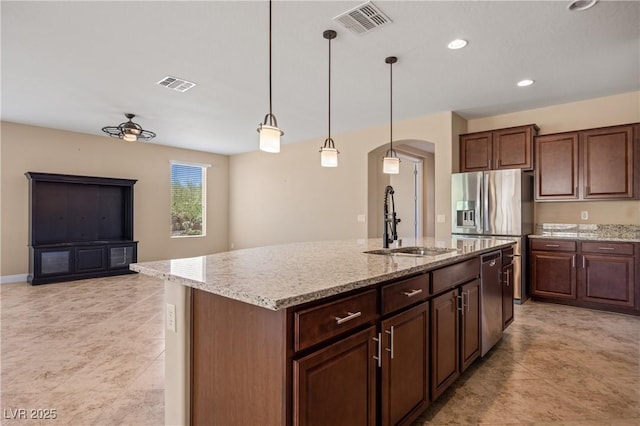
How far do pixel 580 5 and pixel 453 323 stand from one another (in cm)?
243

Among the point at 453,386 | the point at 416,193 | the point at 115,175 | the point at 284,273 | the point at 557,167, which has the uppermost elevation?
the point at 115,175

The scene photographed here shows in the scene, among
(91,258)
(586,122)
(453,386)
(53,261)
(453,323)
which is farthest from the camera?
(91,258)

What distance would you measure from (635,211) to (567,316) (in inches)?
62.4

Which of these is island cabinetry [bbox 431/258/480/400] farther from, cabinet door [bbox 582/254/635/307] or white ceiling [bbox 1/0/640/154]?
cabinet door [bbox 582/254/635/307]

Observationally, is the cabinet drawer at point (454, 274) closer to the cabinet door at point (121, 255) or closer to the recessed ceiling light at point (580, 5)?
the recessed ceiling light at point (580, 5)

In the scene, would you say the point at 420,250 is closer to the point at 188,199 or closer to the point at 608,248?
the point at 608,248

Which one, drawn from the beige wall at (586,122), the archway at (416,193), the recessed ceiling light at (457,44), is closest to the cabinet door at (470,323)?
the recessed ceiling light at (457,44)

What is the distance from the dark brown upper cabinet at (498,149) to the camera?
4.50 metres

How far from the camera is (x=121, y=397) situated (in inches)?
85.7

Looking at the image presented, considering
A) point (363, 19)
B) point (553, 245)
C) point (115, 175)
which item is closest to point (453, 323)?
point (363, 19)

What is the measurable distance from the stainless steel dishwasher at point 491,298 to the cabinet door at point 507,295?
0.12m

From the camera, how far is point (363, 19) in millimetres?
2613

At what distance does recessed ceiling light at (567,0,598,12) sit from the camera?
94.3 inches

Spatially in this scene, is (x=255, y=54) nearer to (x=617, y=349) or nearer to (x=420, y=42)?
(x=420, y=42)
